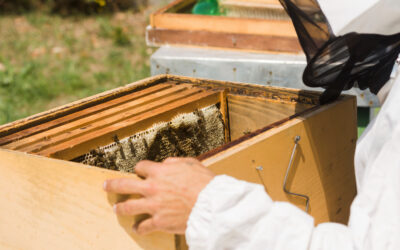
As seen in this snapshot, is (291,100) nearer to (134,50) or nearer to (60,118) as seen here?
(60,118)

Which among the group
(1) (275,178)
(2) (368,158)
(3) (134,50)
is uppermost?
(2) (368,158)

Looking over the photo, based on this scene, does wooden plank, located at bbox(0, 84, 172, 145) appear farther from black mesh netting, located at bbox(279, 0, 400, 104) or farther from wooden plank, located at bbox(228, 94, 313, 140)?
black mesh netting, located at bbox(279, 0, 400, 104)

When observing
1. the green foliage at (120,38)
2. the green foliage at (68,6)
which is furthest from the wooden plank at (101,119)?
the green foliage at (68,6)

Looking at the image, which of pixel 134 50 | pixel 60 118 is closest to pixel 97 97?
pixel 60 118

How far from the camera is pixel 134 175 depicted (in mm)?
757

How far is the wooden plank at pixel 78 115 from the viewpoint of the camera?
998 mm

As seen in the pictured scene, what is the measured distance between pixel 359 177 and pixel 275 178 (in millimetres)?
177

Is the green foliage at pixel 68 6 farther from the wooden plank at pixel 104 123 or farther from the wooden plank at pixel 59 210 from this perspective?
the wooden plank at pixel 59 210

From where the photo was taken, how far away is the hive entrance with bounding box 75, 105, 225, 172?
3.37 feet

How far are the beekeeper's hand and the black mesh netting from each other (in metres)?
0.36

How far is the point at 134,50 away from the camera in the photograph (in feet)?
14.1

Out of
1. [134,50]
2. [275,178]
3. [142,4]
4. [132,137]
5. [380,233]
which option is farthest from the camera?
[142,4]

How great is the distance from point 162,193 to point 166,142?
1.39 ft

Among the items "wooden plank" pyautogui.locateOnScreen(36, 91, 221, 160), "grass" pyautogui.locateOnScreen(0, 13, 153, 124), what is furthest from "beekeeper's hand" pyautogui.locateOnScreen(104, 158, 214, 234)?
"grass" pyautogui.locateOnScreen(0, 13, 153, 124)
